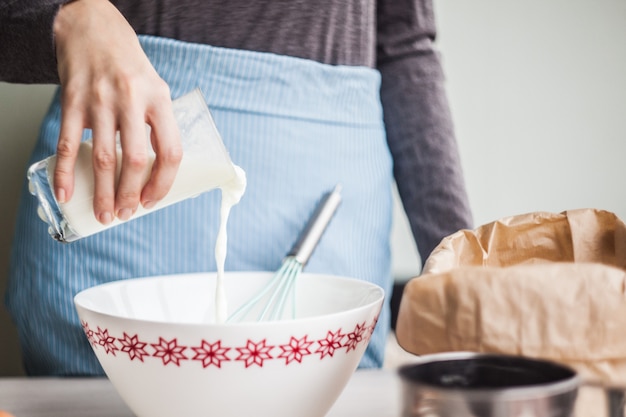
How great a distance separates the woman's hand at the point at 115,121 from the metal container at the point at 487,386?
23 centimetres

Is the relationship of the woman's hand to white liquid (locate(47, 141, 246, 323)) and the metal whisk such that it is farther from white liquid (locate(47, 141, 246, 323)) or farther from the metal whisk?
the metal whisk

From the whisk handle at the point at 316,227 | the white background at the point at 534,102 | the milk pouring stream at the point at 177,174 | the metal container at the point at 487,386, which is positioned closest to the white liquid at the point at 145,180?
the milk pouring stream at the point at 177,174

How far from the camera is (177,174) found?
1.47ft

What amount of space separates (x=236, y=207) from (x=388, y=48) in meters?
0.28

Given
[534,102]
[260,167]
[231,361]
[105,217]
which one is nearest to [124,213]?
[105,217]

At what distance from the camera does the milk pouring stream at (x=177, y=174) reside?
17.3 inches

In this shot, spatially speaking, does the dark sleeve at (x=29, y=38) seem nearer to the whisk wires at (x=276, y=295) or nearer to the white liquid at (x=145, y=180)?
the white liquid at (x=145, y=180)

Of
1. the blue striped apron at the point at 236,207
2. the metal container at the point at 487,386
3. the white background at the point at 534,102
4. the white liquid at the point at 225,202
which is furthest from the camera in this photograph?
the white background at the point at 534,102

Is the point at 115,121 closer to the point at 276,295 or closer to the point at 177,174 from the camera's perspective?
the point at 177,174

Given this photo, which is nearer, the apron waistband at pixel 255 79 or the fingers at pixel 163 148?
the fingers at pixel 163 148

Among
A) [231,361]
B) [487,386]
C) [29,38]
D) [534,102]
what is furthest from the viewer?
[534,102]

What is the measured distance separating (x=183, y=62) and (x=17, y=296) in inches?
10.8

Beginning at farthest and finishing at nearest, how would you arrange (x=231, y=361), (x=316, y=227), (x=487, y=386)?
(x=316, y=227)
(x=231, y=361)
(x=487, y=386)

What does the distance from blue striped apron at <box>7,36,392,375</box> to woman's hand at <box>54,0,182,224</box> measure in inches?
7.7
